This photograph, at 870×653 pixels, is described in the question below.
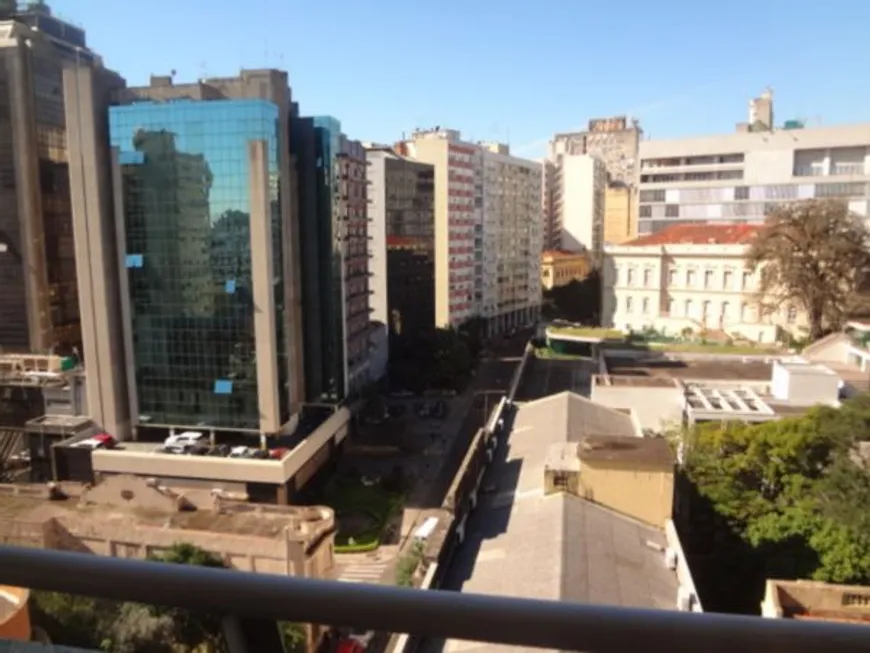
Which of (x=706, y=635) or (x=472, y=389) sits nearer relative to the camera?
(x=706, y=635)

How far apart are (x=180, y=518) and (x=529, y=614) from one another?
14.9m

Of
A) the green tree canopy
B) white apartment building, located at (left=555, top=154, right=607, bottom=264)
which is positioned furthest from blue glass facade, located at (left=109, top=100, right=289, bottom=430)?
white apartment building, located at (left=555, top=154, right=607, bottom=264)

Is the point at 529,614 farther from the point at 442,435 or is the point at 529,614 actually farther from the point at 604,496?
the point at 442,435

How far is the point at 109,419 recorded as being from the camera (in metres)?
19.8

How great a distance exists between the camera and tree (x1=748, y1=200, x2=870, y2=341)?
24906 millimetres

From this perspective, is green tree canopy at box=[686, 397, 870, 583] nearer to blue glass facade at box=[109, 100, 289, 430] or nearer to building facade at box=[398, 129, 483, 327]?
blue glass facade at box=[109, 100, 289, 430]

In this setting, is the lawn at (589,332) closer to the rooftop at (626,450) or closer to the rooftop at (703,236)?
the rooftop at (703,236)

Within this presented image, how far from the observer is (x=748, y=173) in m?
35.8

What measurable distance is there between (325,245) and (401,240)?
12711 mm

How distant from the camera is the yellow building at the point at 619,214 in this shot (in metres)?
58.4

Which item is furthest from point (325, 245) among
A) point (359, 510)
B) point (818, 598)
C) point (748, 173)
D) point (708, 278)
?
point (748, 173)

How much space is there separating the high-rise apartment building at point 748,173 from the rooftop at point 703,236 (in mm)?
6461

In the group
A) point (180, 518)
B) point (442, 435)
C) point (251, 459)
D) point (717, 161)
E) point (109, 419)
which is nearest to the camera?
point (180, 518)

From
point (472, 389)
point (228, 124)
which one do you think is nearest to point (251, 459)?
point (228, 124)
